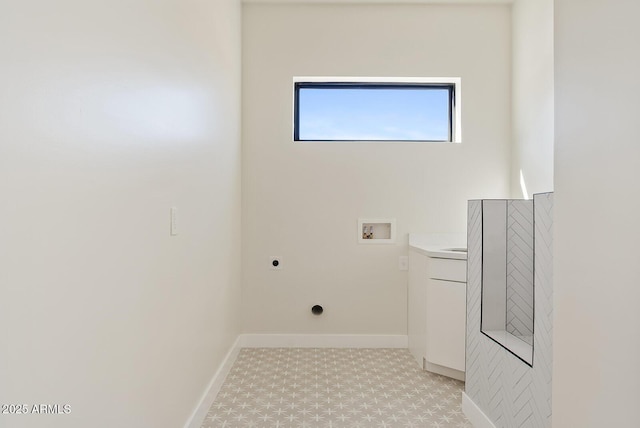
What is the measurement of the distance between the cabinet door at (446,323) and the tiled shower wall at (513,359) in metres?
0.50

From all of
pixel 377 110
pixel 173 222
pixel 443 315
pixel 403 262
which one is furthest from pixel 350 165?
pixel 173 222

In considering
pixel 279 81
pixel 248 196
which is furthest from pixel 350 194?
pixel 279 81

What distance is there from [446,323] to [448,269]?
357mm

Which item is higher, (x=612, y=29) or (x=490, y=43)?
(x=490, y=43)

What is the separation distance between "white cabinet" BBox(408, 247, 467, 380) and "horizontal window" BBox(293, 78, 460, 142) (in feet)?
3.85

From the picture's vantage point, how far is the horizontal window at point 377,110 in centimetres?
362

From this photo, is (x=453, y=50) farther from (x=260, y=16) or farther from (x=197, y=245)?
(x=197, y=245)

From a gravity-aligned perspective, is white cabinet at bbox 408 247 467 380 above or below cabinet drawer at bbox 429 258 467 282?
below

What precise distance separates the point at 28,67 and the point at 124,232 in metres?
0.58

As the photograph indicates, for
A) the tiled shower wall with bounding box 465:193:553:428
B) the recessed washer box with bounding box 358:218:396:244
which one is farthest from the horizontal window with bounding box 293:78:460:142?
the tiled shower wall with bounding box 465:193:553:428

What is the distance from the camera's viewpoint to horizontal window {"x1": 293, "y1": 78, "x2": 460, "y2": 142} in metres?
3.62

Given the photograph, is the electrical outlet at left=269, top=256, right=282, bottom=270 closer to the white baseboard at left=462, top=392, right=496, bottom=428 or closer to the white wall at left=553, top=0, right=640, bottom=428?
the white baseboard at left=462, top=392, right=496, bottom=428

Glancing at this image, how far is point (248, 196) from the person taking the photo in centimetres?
348

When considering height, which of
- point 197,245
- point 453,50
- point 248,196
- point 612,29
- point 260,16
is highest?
point 260,16
